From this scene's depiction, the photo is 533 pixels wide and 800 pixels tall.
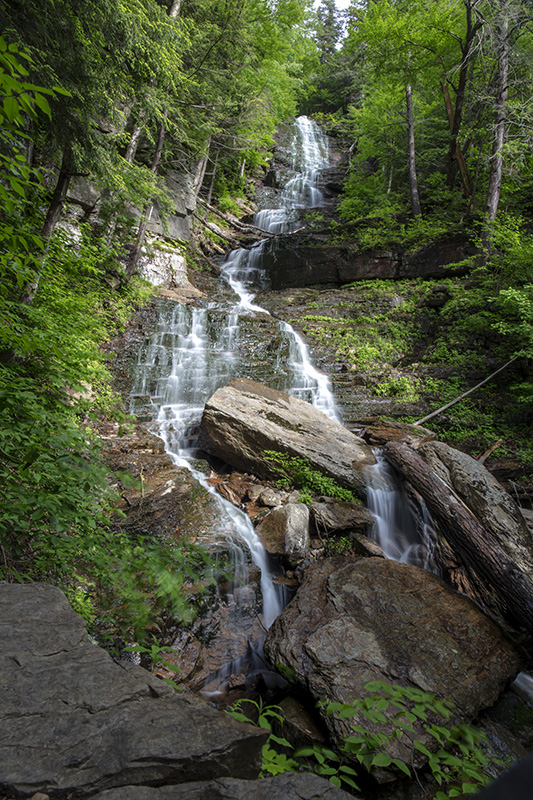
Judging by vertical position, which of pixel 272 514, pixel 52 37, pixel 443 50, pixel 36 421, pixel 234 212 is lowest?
pixel 272 514

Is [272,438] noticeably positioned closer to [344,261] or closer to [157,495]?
[157,495]

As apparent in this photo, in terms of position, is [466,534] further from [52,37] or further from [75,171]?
[52,37]

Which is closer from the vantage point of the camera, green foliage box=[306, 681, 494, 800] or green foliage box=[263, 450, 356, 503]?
green foliage box=[306, 681, 494, 800]

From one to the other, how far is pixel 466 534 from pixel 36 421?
17.1 ft

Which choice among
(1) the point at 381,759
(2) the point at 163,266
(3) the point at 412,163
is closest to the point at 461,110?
(3) the point at 412,163

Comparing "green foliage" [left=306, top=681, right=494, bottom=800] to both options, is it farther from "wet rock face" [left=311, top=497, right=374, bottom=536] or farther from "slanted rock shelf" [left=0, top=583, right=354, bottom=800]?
"wet rock face" [left=311, top=497, right=374, bottom=536]

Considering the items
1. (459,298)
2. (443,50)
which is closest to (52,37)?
(459,298)

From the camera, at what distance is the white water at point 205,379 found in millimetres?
5047

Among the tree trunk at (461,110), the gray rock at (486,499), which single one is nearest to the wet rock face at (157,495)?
the gray rock at (486,499)

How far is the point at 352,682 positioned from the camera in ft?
10.5

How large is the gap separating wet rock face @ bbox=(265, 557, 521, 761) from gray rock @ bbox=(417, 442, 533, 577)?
0.95m

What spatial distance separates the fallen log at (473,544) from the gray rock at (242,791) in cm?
411

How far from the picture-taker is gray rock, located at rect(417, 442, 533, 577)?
4.50 metres

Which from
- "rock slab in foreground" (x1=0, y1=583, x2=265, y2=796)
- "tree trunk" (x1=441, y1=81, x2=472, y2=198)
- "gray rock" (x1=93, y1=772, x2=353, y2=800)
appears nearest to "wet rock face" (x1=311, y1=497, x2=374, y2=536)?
"rock slab in foreground" (x1=0, y1=583, x2=265, y2=796)
